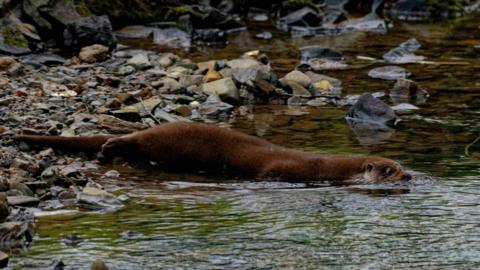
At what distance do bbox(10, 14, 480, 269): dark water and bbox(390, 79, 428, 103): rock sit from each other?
5.64 feet

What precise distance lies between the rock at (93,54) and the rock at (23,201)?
25.0 ft

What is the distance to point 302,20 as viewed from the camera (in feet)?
77.0

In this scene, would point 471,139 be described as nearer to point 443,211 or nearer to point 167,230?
point 443,211

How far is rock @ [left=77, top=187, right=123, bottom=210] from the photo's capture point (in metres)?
8.57

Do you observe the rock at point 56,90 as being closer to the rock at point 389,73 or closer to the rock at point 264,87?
the rock at point 264,87

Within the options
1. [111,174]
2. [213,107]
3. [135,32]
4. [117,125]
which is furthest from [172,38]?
[111,174]

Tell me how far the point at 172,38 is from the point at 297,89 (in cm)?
616

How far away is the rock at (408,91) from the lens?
14767 mm

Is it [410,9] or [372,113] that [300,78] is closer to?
[372,113]

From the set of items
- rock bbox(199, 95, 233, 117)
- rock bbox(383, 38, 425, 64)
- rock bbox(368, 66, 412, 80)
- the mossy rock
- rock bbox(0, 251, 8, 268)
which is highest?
rock bbox(0, 251, 8, 268)

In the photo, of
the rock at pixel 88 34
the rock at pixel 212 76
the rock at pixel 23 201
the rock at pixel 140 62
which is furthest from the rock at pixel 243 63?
the rock at pixel 23 201

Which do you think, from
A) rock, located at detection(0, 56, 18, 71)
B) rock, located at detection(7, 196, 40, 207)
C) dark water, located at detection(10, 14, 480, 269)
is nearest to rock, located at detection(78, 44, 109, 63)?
rock, located at detection(0, 56, 18, 71)

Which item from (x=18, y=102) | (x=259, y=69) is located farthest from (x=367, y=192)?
(x=259, y=69)

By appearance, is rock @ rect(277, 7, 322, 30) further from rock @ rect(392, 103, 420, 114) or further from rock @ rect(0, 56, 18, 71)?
rock @ rect(0, 56, 18, 71)
